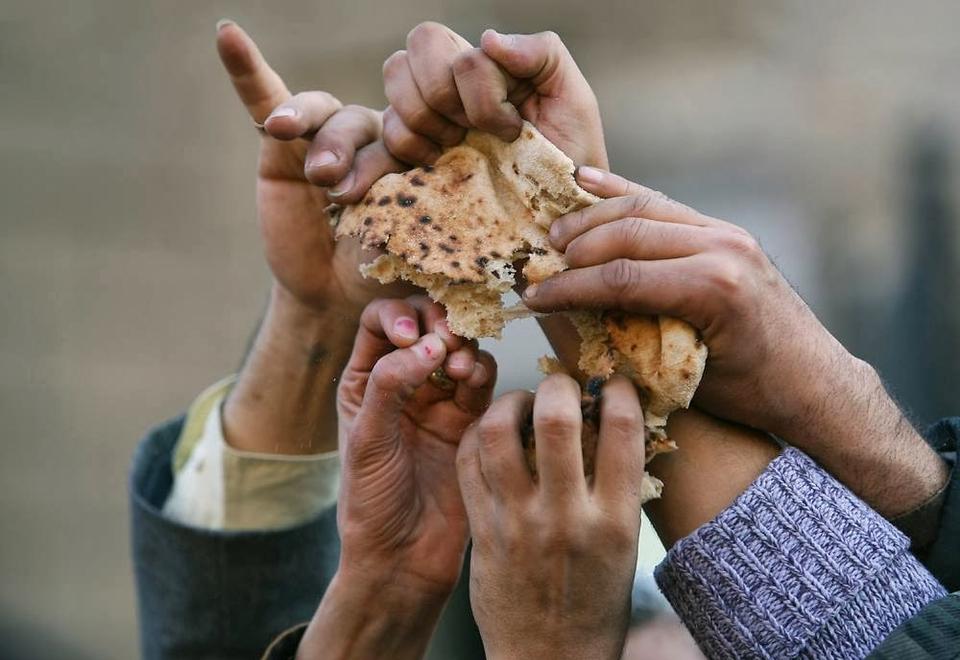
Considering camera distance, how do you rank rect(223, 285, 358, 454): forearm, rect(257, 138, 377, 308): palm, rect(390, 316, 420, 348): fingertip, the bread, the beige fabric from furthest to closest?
the beige fabric → rect(223, 285, 358, 454): forearm → rect(257, 138, 377, 308): palm → rect(390, 316, 420, 348): fingertip → the bread

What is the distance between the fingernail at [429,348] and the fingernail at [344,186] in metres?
0.22

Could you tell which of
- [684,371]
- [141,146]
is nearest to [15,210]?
[141,146]

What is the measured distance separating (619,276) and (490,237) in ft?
0.69

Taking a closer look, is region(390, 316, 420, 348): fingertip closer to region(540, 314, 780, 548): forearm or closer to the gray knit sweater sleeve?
region(540, 314, 780, 548): forearm

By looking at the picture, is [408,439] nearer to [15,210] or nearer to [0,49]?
[15,210]

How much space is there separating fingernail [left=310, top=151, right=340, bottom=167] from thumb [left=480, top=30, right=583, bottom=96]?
246mm

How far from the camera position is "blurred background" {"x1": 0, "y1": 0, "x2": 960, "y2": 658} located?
3965 mm

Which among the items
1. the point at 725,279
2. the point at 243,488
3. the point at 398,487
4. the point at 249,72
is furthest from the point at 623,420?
the point at 243,488

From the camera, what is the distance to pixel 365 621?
4.65 feet

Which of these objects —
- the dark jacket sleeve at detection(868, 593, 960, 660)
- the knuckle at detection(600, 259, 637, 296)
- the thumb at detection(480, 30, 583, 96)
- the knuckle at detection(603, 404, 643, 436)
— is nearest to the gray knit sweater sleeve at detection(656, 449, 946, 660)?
the dark jacket sleeve at detection(868, 593, 960, 660)

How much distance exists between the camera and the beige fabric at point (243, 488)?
6.14 feet

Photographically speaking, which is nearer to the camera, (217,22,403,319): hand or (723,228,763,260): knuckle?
(723,228,763,260): knuckle

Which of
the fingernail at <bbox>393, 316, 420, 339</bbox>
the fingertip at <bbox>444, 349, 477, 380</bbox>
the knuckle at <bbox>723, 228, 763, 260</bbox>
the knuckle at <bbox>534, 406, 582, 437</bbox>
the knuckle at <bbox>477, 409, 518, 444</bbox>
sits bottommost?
the fingertip at <bbox>444, 349, 477, 380</bbox>

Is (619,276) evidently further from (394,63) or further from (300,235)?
(300,235)
